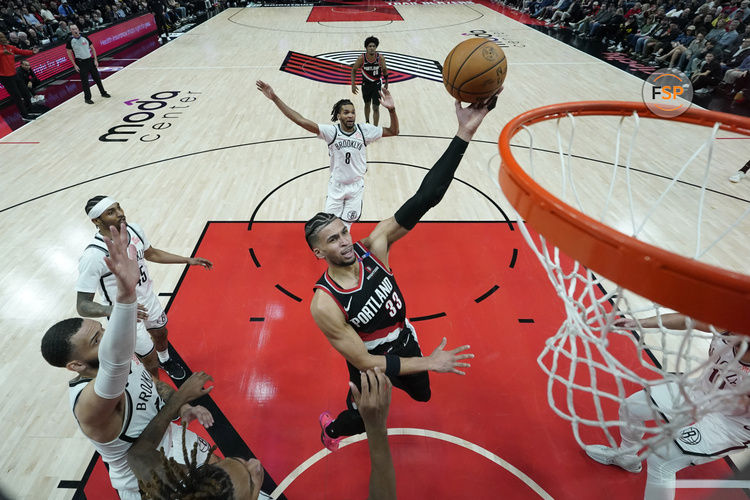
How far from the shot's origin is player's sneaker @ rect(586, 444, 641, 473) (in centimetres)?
292

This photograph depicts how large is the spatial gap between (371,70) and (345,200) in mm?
3786

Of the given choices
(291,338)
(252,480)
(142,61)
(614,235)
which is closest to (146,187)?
(291,338)

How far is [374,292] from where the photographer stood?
2484mm

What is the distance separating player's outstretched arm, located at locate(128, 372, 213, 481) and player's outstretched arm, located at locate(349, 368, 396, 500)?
1.00 metres

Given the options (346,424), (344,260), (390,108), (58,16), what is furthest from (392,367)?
(58,16)

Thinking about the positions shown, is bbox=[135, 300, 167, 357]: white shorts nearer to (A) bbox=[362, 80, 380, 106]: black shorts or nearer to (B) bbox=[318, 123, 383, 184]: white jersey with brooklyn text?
(B) bbox=[318, 123, 383, 184]: white jersey with brooklyn text

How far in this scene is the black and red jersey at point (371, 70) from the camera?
290 inches

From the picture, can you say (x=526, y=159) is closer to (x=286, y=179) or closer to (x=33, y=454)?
(x=286, y=179)

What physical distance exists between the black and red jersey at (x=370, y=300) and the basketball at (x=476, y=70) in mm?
1212

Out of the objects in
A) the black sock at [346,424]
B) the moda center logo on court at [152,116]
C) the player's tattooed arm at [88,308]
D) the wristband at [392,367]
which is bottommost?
the moda center logo on court at [152,116]

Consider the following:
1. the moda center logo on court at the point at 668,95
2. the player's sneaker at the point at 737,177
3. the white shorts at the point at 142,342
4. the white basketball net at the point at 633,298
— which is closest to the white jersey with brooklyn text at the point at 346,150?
the white basketball net at the point at 633,298

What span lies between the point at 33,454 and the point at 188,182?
4490 mm

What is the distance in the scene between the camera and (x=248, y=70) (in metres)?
12.4

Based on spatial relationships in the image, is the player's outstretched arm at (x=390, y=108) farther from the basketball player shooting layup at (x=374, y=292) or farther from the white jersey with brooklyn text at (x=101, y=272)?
the white jersey with brooklyn text at (x=101, y=272)
